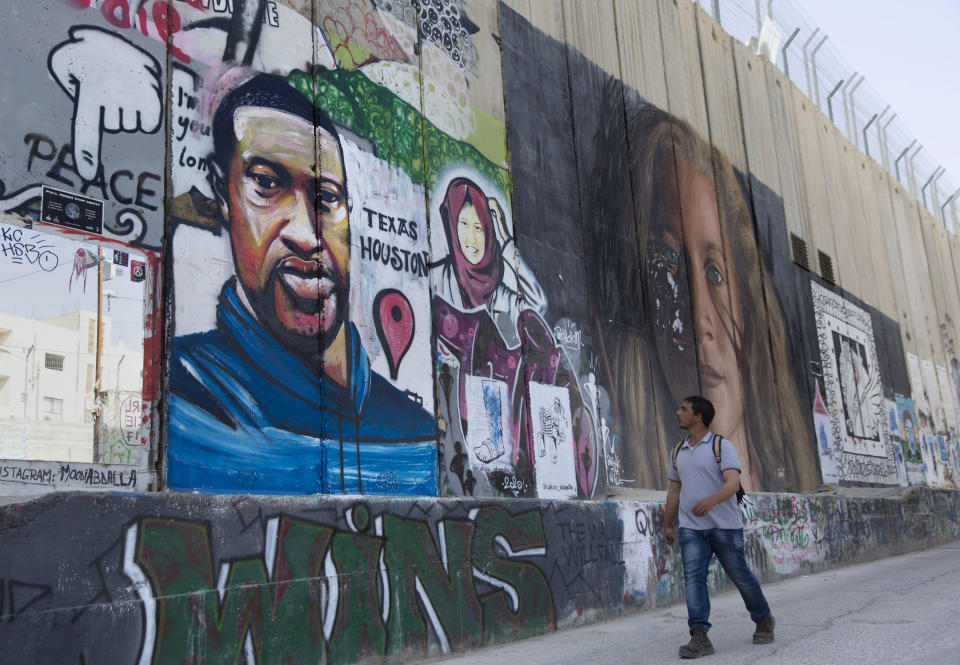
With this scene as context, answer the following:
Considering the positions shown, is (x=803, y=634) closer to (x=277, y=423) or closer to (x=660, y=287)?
(x=277, y=423)

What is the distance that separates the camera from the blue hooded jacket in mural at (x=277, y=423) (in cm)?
626

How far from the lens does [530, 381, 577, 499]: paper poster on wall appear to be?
9734 millimetres

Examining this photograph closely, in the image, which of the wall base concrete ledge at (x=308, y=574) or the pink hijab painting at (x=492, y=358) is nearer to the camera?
the wall base concrete ledge at (x=308, y=574)

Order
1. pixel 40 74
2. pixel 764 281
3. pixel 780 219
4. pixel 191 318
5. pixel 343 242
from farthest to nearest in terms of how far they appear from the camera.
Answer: pixel 780 219
pixel 764 281
pixel 343 242
pixel 191 318
pixel 40 74

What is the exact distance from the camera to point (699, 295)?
1452 cm

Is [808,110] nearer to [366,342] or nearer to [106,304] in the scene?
[366,342]

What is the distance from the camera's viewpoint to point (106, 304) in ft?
19.2

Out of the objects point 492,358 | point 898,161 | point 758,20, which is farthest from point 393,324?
point 898,161

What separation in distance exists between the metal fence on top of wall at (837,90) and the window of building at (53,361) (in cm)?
1527

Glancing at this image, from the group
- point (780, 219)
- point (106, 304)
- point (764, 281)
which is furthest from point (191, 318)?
point (780, 219)

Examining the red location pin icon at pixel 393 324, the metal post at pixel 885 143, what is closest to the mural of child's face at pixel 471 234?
the red location pin icon at pixel 393 324

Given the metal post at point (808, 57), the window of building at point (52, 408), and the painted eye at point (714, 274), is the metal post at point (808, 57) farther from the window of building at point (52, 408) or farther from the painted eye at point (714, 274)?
the window of building at point (52, 408)

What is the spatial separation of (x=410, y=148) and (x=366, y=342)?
2.18 m

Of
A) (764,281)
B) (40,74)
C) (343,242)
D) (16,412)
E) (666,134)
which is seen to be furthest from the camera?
(764,281)
